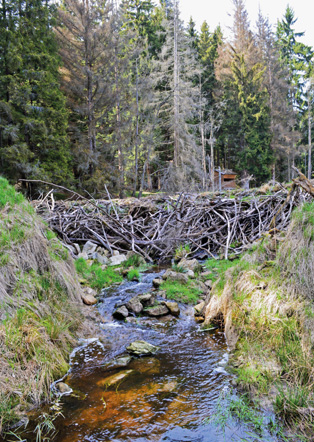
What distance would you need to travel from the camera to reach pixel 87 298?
589 centimetres

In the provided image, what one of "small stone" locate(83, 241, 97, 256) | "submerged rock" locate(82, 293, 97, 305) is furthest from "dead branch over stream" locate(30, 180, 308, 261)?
"submerged rock" locate(82, 293, 97, 305)

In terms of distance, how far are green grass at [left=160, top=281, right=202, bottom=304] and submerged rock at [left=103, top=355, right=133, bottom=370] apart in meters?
2.15

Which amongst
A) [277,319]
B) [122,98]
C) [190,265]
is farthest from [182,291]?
[122,98]

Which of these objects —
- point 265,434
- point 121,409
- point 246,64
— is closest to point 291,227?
point 265,434

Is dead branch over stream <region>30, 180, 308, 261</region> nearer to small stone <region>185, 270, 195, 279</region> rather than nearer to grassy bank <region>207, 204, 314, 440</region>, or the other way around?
small stone <region>185, 270, 195, 279</region>

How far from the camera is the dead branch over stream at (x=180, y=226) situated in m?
9.16

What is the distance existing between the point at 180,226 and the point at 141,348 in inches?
225

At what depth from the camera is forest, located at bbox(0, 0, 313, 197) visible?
20.7 m

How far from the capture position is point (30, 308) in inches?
152

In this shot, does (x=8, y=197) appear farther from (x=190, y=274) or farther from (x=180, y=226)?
(x=180, y=226)

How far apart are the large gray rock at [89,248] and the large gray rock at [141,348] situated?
4.87 meters

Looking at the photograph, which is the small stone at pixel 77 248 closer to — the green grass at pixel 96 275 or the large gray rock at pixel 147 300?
the green grass at pixel 96 275

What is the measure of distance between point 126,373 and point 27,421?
1.14 meters

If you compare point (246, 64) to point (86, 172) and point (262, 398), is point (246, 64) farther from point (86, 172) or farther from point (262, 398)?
point (262, 398)
